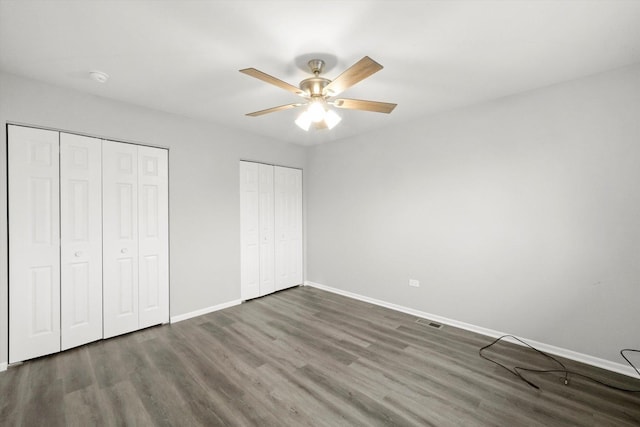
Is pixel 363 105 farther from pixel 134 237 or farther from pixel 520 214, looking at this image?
pixel 134 237

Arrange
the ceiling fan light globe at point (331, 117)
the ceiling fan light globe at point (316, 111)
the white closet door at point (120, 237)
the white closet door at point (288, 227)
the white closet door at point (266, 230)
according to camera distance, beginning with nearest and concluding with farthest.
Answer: the ceiling fan light globe at point (316, 111), the ceiling fan light globe at point (331, 117), the white closet door at point (120, 237), the white closet door at point (266, 230), the white closet door at point (288, 227)

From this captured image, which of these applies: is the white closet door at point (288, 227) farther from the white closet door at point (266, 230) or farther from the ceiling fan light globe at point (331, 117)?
the ceiling fan light globe at point (331, 117)

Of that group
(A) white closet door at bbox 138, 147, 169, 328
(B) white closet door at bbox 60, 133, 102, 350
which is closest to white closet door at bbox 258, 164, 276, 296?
(A) white closet door at bbox 138, 147, 169, 328

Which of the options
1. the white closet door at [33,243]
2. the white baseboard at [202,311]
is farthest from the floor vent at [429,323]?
the white closet door at [33,243]

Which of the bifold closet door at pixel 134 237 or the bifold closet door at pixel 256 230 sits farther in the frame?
the bifold closet door at pixel 256 230

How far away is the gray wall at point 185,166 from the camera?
2.37 meters

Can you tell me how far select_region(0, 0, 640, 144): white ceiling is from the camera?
161 cm

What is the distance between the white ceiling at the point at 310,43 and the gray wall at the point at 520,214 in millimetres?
397

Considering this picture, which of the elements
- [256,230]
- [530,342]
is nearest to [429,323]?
[530,342]

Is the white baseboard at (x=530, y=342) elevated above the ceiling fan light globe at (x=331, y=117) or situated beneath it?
situated beneath

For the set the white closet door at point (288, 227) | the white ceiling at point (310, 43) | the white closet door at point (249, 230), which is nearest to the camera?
the white ceiling at point (310, 43)

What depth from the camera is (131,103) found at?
9.73 feet

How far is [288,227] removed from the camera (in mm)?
4691

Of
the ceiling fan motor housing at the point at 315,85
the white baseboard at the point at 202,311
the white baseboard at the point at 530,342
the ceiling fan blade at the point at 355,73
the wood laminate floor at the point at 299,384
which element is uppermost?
the ceiling fan motor housing at the point at 315,85
